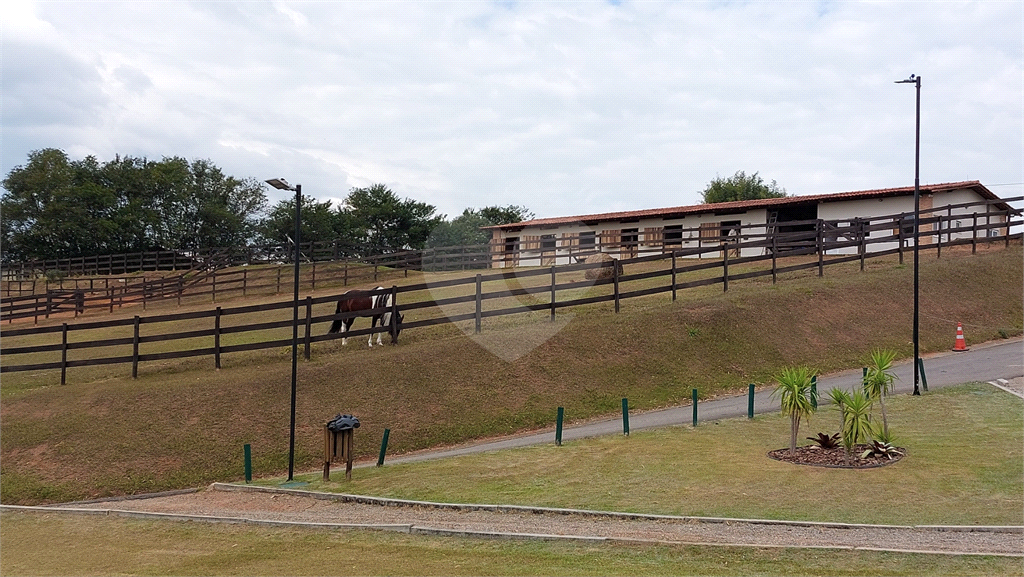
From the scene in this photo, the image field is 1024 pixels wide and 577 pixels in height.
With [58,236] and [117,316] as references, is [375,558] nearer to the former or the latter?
[117,316]

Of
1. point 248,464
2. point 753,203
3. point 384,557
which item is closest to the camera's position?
point 384,557

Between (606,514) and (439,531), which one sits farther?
(606,514)

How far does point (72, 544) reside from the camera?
1016 centimetres

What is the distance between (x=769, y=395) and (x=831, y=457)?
6.05m

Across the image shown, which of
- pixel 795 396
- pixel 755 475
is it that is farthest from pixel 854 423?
pixel 755 475

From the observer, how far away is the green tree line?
60.4 m

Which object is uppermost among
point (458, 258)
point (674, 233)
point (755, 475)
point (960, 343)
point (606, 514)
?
point (674, 233)

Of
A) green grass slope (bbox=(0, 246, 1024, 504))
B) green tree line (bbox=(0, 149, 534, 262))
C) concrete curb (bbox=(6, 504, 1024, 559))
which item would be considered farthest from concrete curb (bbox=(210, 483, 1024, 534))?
green tree line (bbox=(0, 149, 534, 262))

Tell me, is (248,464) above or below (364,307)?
below

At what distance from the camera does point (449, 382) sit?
17.8 metres

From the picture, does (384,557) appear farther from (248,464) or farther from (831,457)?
(831,457)

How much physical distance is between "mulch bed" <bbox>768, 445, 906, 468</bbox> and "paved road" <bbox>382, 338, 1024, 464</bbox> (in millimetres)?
1749

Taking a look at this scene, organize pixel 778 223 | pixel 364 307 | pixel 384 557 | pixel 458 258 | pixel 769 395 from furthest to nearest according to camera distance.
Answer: pixel 458 258 → pixel 778 223 → pixel 364 307 → pixel 769 395 → pixel 384 557

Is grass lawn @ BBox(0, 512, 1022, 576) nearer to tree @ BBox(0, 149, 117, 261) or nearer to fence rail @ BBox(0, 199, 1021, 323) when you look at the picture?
fence rail @ BBox(0, 199, 1021, 323)
